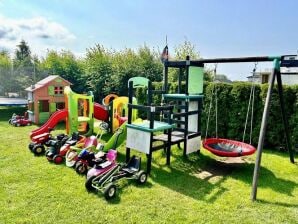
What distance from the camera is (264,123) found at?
4570 millimetres

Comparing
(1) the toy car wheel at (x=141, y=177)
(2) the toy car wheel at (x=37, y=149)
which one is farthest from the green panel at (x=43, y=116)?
(1) the toy car wheel at (x=141, y=177)

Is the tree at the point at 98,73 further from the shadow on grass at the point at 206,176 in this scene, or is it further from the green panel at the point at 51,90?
A: the shadow on grass at the point at 206,176

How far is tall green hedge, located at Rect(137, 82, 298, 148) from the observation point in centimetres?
723

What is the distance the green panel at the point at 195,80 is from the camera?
6311 mm

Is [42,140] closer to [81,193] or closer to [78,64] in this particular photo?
[81,193]

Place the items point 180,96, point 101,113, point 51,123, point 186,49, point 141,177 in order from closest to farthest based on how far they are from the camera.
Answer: point 141,177 < point 180,96 < point 51,123 < point 101,113 < point 186,49

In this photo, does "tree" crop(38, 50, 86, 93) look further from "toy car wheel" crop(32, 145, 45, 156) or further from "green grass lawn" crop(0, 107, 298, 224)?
"green grass lawn" crop(0, 107, 298, 224)

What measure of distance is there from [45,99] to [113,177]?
7.38 meters

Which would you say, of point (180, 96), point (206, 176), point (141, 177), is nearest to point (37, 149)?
point (141, 177)

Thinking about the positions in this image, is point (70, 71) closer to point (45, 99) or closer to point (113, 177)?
point (45, 99)

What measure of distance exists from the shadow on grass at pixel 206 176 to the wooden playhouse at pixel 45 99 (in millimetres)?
6590

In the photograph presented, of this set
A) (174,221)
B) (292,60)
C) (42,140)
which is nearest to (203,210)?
(174,221)

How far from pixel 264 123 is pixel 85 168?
349 cm

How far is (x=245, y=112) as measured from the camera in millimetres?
7891
